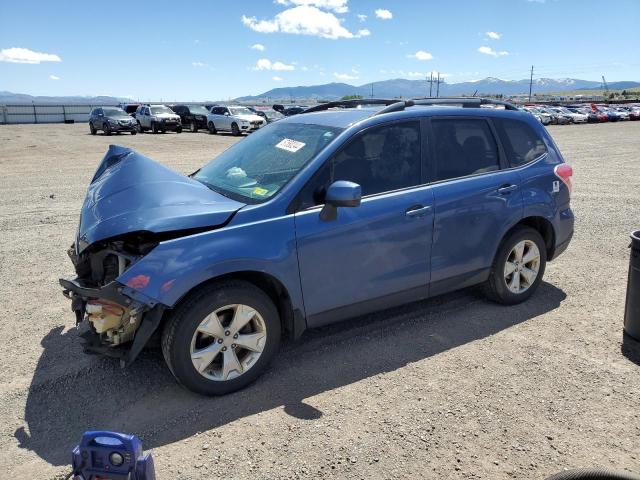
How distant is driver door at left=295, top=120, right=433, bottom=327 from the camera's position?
358 cm

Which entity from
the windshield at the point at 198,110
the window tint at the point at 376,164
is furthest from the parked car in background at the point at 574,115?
the window tint at the point at 376,164

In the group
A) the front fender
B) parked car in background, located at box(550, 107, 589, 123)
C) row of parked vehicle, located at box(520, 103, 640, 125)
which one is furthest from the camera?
parked car in background, located at box(550, 107, 589, 123)

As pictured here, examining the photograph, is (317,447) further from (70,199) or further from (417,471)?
(70,199)

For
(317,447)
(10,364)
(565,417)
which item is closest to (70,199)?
(10,364)

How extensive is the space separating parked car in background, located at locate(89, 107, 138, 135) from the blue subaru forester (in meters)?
28.0

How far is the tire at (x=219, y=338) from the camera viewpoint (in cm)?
316

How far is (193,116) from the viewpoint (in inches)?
1385

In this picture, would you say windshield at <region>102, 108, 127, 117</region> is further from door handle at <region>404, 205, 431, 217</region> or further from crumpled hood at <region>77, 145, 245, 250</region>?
door handle at <region>404, 205, 431, 217</region>

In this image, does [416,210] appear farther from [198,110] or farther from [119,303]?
[198,110]

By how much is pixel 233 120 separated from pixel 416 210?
28.4 metres

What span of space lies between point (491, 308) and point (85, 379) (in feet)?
11.3

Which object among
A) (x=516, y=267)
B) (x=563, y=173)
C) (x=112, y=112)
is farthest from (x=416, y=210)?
(x=112, y=112)

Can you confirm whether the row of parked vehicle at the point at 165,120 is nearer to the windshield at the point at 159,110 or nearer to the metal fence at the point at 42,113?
the windshield at the point at 159,110

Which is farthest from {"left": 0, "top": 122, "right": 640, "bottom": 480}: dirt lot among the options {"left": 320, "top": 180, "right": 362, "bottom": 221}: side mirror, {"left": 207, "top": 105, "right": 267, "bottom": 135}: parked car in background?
{"left": 207, "top": 105, "right": 267, "bottom": 135}: parked car in background
